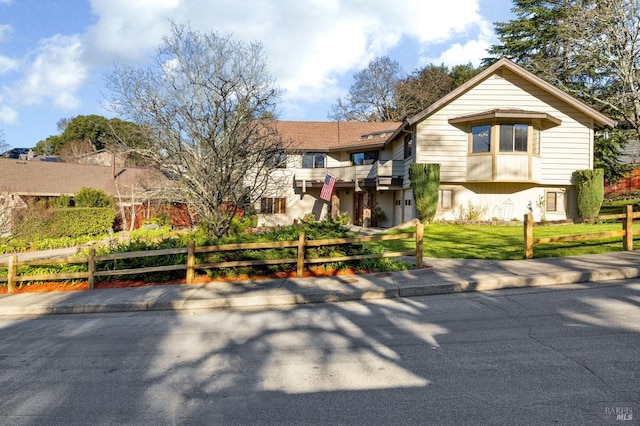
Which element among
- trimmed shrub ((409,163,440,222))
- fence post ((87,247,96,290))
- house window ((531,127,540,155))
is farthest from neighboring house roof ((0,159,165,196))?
house window ((531,127,540,155))

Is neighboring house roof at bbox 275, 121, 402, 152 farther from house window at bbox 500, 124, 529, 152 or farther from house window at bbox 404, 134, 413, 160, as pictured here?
house window at bbox 500, 124, 529, 152

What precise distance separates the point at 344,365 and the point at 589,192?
19179mm

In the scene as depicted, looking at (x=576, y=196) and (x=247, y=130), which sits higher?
(x=247, y=130)

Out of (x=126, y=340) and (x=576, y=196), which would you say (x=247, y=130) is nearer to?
(x=126, y=340)

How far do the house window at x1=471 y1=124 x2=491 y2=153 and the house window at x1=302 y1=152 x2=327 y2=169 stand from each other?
1118 cm

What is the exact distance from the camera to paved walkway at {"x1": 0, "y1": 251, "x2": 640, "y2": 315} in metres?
7.87

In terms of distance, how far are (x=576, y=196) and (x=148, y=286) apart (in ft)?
65.4

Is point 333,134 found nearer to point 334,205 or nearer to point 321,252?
point 334,205

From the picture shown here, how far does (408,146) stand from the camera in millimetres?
22141

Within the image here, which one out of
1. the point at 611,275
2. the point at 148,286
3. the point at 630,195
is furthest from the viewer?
the point at 630,195

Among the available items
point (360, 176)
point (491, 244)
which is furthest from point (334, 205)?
point (491, 244)

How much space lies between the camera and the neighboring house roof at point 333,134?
27109mm

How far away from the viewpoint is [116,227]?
28.3 metres

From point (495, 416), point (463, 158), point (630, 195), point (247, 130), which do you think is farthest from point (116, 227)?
point (630, 195)
